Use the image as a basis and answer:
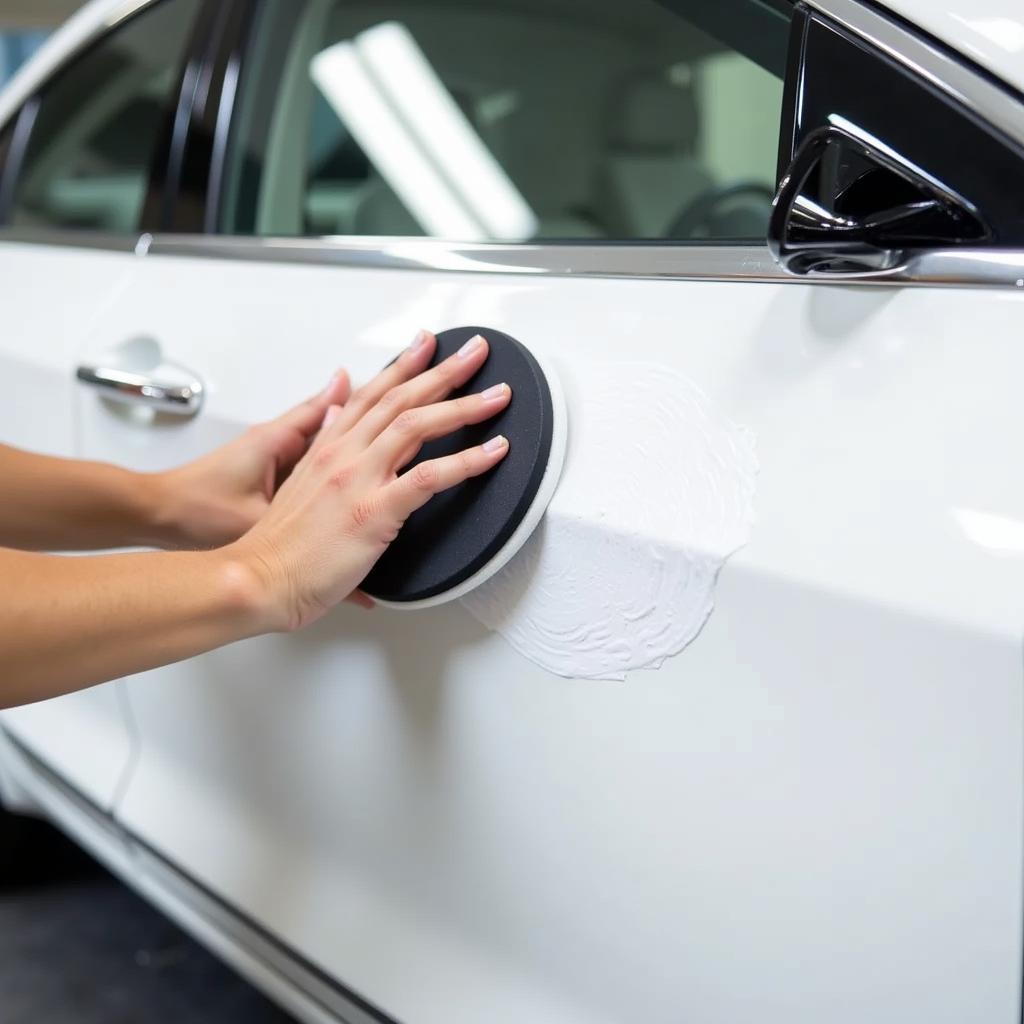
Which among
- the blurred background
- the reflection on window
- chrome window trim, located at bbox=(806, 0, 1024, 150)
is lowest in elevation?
chrome window trim, located at bbox=(806, 0, 1024, 150)

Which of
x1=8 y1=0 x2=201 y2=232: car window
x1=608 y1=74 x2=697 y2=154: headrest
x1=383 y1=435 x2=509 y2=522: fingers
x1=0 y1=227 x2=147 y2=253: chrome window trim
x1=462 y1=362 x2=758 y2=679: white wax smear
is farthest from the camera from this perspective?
x1=608 y1=74 x2=697 y2=154: headrest

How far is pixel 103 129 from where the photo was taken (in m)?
1.88

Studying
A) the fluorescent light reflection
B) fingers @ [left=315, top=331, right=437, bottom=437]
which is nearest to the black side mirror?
fingers @ [left=315, top=331, right=437, bottom=437]

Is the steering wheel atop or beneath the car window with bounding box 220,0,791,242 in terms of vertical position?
beneath

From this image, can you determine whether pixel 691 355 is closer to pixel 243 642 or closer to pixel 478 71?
pixel 243 642

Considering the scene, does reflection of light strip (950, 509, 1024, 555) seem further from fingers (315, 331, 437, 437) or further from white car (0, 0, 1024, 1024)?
fingers (315, 331, 437, 437)

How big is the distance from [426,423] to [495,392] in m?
0.06

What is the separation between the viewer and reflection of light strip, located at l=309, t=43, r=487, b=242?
1580 millimetres

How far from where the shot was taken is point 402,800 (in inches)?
39.0

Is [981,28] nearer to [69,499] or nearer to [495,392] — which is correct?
[495,392]

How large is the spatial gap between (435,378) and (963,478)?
0.43m

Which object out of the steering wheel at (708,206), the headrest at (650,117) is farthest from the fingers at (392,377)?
the headrest at (650,117)

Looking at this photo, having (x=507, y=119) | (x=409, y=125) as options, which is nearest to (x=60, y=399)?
(x=409, y=125)

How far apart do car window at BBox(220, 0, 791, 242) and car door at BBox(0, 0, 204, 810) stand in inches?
7.2
